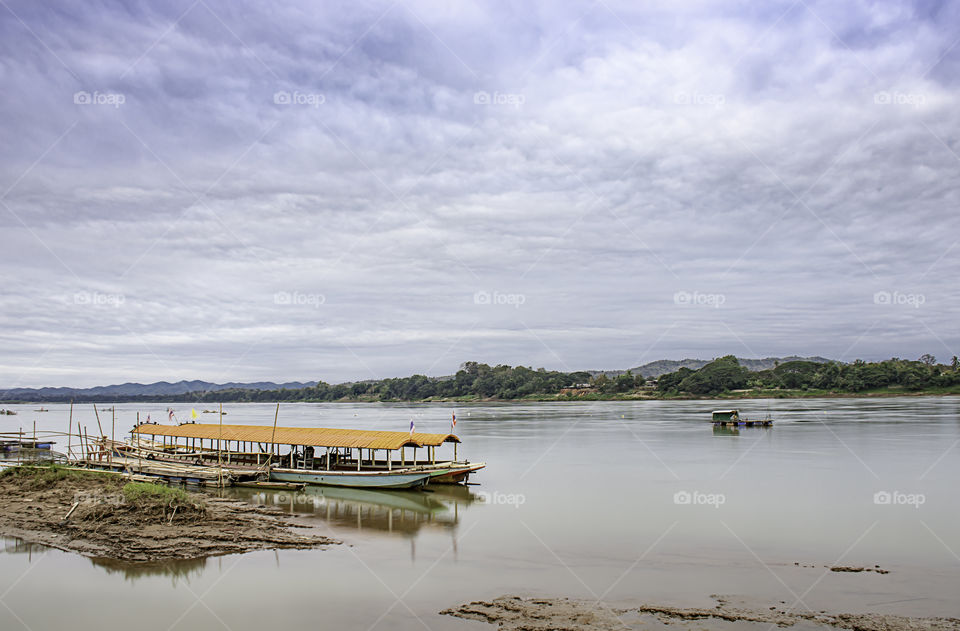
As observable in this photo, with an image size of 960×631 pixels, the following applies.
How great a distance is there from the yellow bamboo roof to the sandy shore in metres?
11.9

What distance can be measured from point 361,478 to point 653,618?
47.4 ft

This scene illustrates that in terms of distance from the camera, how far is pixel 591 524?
1752cm

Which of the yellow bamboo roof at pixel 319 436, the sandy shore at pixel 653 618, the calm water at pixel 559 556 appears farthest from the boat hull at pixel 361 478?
the sandy shore at pixel 653 618

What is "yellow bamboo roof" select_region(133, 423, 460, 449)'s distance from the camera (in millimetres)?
23062

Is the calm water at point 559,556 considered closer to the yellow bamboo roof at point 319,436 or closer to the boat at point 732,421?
the yellow bamboo roof at point 319,436

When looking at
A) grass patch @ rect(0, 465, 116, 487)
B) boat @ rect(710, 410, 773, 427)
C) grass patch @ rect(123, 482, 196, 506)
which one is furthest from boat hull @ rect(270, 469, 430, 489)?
boat @ rect(710, 410, 773, 427)

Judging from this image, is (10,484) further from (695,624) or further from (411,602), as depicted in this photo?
(695,624)

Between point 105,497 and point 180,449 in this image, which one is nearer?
point 105,497

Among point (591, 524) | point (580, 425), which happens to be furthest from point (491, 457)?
point (580, 425)

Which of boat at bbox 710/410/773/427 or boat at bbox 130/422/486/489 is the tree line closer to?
boat at bbox 710/410/773/427

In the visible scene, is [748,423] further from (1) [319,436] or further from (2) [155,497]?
(2) [155,497]

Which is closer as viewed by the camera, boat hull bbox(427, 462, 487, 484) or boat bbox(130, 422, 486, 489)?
boat bbox(130, 422, 486, 489)

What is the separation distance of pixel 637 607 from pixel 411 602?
3.65 metres

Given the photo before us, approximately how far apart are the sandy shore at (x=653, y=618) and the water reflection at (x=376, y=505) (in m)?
6.38
